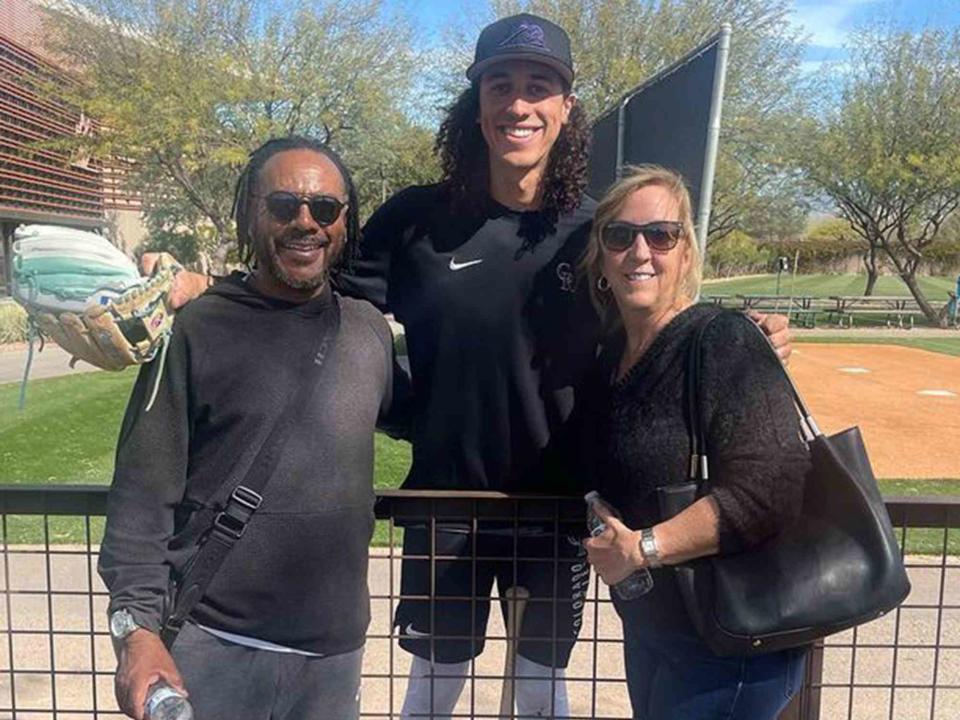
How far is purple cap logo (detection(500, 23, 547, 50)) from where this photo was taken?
2264 mm

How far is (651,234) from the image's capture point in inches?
77.5

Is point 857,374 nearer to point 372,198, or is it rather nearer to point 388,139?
point 388,139

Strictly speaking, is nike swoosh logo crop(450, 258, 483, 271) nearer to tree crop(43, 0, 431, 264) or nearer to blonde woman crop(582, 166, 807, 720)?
blonde woman crop(582, 166, 807, 720)

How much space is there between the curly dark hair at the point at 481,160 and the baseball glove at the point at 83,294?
1.03 metres

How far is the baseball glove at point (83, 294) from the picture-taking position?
1.67 metres

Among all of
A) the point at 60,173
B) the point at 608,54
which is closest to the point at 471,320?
the point at 608,54

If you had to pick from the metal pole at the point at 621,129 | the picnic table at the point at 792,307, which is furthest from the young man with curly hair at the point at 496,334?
the picnic table at the point at 792,307

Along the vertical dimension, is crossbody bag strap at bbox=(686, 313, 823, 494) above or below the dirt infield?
above

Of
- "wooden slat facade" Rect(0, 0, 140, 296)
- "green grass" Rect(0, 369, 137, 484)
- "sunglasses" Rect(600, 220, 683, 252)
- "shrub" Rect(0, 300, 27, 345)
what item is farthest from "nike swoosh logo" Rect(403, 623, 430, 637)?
"wooden slat facade" Rect(0, 0, 140, 296)

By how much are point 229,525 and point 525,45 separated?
1412 millimetres

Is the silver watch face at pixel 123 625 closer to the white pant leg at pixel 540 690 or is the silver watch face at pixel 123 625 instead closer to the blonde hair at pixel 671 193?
the white pant leg at pixel 540 690

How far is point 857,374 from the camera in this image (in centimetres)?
1545

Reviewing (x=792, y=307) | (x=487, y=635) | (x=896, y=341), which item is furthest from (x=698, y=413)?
(x=792, y=307)

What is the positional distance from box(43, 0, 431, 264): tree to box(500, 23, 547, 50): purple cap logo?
77.8ft
